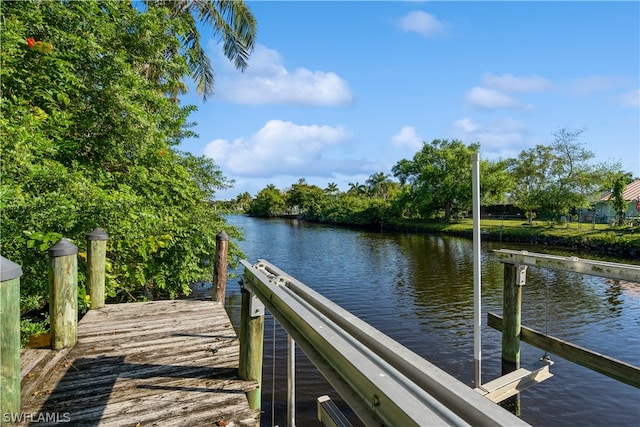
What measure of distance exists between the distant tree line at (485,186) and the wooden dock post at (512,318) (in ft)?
30.6

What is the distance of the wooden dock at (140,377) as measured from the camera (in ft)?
9.46

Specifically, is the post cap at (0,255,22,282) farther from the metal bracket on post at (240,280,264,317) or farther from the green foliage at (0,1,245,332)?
the green foliage at (0,1,245,332)

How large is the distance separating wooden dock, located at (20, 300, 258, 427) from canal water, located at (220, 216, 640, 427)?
584 mm

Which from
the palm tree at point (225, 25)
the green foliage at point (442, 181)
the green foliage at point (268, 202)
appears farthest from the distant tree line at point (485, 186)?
the green foliage at point (268, 202)

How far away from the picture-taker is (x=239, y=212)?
1312 cm

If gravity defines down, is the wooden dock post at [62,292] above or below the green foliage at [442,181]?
below

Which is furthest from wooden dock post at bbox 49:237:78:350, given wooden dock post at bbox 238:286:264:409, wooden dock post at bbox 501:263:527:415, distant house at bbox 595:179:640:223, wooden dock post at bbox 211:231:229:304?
distant house at bbox 595:179:640:223

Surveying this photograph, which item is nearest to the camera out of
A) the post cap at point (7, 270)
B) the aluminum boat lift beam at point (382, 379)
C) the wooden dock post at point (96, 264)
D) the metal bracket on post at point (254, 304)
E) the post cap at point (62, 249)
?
the aluminum boat lift beam at point (382, 379)

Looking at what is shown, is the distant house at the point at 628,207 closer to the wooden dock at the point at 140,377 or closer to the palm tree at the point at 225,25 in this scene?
the palm tree at the point at 225,25

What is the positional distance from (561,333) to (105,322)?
10.4 meters

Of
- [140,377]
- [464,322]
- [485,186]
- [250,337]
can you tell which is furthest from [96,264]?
[485,186]

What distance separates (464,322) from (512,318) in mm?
4902

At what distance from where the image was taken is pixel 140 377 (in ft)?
11.4

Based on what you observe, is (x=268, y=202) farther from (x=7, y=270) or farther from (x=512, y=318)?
(x=7, y=270)
